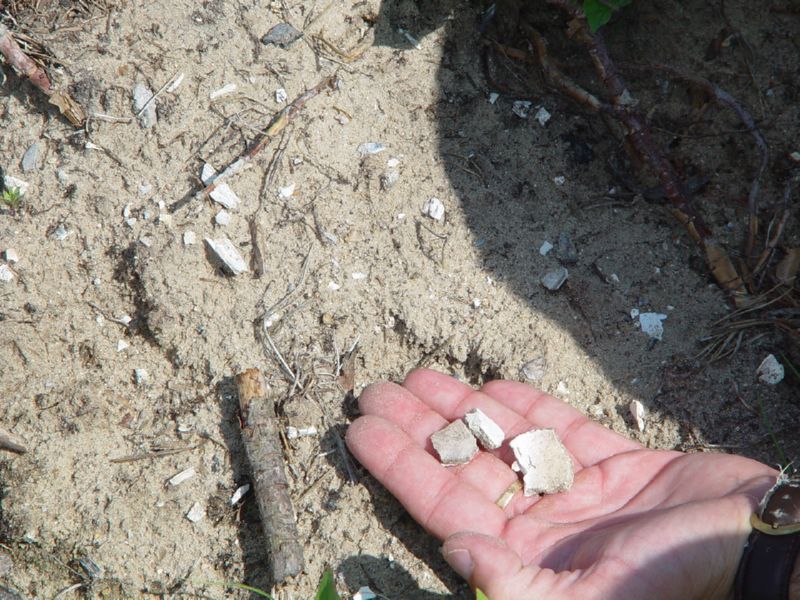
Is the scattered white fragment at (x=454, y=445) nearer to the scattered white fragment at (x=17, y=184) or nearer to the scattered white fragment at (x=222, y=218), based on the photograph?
the scattered white fragment at (x=222, y=218)

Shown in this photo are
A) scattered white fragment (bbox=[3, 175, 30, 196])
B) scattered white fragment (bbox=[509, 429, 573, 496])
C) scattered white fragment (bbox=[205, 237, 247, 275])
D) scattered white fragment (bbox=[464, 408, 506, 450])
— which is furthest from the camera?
scattered white fragment (bbox=[3, 175, 30, 196])

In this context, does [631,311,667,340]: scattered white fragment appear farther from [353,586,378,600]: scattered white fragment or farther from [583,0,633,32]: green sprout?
[353,586,378,600]: scattered white fragment

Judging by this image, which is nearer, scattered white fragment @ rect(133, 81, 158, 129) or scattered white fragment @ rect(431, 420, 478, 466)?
scattered white fragment @ rect(431, 420, 478, 466)

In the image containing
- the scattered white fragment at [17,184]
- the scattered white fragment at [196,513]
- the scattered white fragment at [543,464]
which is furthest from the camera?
the scattered white fragment at [17,184]

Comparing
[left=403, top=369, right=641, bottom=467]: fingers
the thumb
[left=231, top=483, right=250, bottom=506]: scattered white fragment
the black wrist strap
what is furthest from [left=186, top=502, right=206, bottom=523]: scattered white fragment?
the black wrist strap

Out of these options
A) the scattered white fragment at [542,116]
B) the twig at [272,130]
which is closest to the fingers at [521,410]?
the twig at [272,130]

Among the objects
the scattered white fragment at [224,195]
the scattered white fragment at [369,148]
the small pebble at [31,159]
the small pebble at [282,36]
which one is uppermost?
the small pebble at [282,36]

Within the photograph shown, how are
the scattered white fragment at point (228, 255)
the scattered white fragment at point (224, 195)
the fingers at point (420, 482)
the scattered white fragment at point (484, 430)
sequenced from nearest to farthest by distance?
the fingers at point (420, 482) → the scattered white fragment at point (484, 430) → the scattered white fragment at point (228, 255) → the scattered white fragment at point (224, 195)
